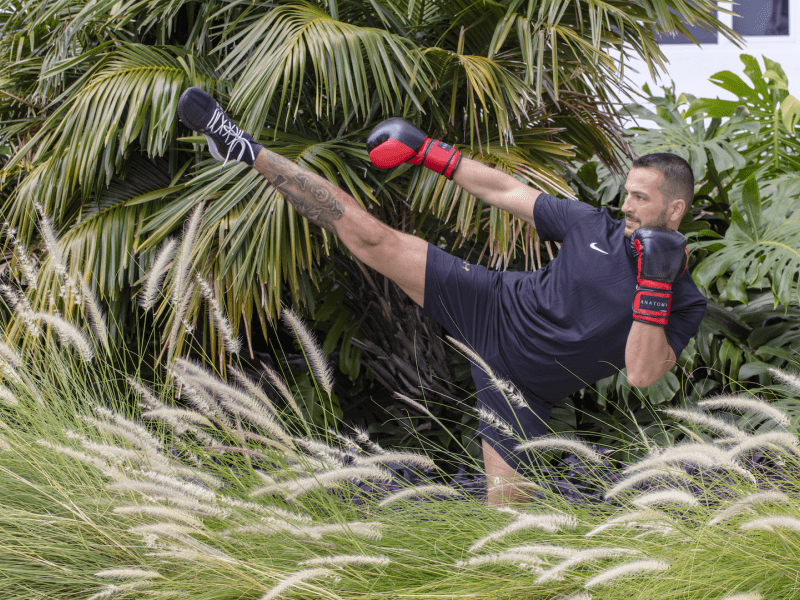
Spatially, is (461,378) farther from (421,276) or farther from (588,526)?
(588,526)

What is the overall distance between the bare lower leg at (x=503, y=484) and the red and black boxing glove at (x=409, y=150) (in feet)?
2.79

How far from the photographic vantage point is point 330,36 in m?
2.08

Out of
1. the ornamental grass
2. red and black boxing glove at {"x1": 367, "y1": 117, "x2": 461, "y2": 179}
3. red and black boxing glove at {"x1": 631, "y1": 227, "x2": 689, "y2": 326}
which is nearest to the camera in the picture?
the ornamental grass

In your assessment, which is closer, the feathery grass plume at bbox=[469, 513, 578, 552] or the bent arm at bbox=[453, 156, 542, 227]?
the feathery grass plume at bbox=[469, 513, 578, 552]

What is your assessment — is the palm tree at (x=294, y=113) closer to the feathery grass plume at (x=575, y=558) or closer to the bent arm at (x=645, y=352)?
the bent arm at (x=645, y=352)

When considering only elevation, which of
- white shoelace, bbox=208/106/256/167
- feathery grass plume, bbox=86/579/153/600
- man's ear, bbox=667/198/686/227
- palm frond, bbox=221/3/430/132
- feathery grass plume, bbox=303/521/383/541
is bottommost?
feathery grass plume, bbox=86/579/153/600

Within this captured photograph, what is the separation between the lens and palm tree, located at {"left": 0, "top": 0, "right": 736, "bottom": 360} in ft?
6.95

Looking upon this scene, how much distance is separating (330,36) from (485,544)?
5.42 ft

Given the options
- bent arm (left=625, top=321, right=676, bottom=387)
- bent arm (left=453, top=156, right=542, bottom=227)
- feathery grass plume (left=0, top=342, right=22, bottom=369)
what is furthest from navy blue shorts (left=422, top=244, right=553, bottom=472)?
feathery grass plume (left=0, top=342, right=22, bottom=369)

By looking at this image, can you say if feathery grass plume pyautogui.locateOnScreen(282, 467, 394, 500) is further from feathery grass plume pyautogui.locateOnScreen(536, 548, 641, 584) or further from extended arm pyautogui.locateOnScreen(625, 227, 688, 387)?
extended arm pyautogui.locateOnScreen(625, 227, 688, 387)

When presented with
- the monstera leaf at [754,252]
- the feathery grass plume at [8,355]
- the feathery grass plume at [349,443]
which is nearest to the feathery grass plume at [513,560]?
the feathery grass plume at [349,443]

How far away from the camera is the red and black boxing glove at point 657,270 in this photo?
1.47m

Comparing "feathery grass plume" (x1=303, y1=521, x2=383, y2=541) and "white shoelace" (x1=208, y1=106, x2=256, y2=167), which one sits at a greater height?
"white shoelace" (x1=208, y1=106, x2=256, y2=167)

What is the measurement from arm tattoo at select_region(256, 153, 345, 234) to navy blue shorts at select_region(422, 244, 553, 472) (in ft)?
1.08
